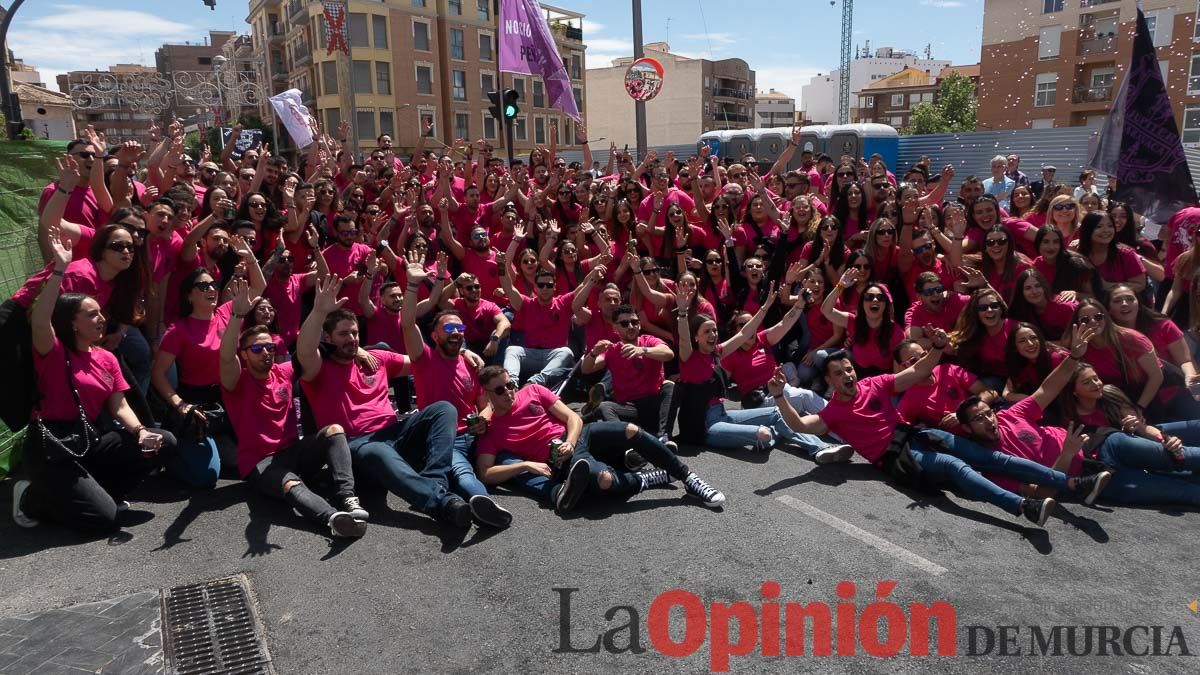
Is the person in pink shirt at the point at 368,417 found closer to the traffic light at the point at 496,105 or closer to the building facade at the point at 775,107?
the traffic light at the point at 496,105

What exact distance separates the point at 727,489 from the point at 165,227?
4810 millimetres

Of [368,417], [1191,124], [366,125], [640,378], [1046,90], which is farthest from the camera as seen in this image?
[366,125]

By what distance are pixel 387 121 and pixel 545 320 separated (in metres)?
42.0

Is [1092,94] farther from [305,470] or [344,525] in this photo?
[344,525]

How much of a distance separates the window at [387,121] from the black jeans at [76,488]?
143ft

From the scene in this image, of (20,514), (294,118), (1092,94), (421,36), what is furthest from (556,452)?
(421,36)

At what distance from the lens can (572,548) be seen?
14.6ft

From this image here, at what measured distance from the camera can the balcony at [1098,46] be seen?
39.2 meters

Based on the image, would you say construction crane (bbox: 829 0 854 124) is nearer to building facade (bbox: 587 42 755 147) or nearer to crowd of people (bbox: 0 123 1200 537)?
building facade (bbox: 587 42 755 147)

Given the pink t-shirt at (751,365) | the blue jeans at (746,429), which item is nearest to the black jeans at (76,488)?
the blue jeans at (746,429)

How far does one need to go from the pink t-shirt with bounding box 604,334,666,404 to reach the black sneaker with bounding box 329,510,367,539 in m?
2.49

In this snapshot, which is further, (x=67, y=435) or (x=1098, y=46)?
(x=1098, y=46)

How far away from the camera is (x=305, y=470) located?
199 inches

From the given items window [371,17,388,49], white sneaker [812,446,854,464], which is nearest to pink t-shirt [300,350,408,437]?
white sneaker [812,446,854,464]
